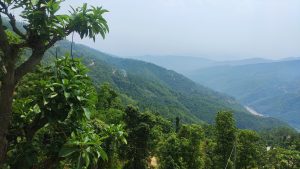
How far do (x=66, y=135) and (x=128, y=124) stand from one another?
37744 mm

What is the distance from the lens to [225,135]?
1740 inches

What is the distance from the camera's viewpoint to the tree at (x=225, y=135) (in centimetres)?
4384

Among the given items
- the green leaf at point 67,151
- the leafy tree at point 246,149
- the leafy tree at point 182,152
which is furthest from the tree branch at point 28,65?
the leafy tree at point 246,149

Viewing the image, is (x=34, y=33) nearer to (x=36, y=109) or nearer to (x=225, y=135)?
(x=36, y=109)

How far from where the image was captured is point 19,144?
8.00 metres

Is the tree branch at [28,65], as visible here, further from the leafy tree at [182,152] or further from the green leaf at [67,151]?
the leafy tree at [182,152]

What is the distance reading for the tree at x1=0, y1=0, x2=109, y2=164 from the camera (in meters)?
7.68

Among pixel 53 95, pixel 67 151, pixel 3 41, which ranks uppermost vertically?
pixel 3 41

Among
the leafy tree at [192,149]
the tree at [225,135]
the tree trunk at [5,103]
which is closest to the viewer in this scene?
the tree trunk at [5,103]

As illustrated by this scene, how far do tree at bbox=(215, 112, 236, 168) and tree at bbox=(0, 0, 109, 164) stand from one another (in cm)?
3768

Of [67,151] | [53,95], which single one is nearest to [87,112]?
[53,95]

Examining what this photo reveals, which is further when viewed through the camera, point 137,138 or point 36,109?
point 137,138

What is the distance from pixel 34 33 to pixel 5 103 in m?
1.55

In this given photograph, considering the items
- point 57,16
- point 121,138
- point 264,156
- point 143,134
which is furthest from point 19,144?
point 264,156
